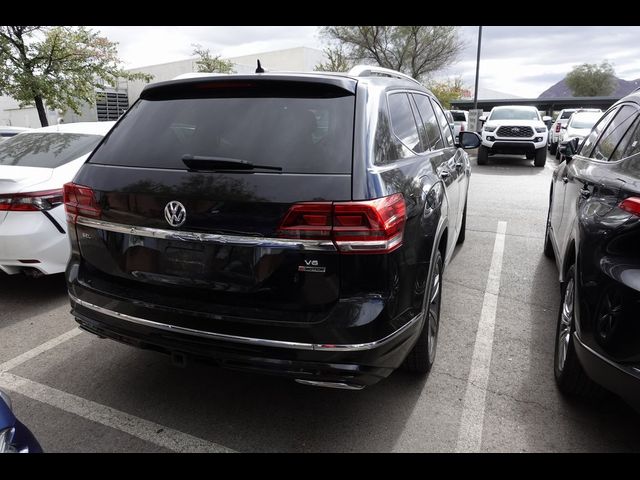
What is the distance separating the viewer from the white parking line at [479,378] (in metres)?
2.58

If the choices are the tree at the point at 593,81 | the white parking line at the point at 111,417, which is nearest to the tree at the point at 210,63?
the white parking line at the point at 111,417

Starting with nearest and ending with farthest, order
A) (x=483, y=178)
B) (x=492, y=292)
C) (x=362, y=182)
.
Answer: (x=362, y=182), (x=492, y=292), (x=483, y=178)

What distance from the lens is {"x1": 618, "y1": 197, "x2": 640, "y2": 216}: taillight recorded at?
7.09 ft

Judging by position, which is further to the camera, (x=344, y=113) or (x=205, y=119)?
(x=205, y=119)

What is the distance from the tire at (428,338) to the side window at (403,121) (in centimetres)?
73

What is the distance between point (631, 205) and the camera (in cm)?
221

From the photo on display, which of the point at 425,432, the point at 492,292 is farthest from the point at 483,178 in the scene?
the point at 425,432

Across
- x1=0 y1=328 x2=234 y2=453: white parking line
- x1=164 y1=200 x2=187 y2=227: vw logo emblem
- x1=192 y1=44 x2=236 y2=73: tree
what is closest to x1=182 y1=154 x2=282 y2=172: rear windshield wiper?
x1=164 y1=200 x2=187 y2=227: vw logo emblem

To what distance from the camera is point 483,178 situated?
1255 centimetres

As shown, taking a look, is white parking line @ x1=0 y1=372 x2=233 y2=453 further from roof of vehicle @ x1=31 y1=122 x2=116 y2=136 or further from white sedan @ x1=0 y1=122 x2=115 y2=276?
roof of vehicle @ x1=31 y1=122 x2=116 y2=136

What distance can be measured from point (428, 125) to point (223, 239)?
2231 mm

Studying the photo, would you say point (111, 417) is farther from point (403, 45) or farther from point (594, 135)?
point (403, 45)
